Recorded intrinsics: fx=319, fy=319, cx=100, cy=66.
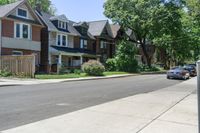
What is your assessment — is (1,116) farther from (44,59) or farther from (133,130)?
(44,59)

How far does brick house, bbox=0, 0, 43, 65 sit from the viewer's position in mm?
34987

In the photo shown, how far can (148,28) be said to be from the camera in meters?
53.7

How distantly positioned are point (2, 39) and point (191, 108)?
27.1 m

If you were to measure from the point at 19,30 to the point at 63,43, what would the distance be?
1072 cm

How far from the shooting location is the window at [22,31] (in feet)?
120

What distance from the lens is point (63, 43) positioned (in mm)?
46719

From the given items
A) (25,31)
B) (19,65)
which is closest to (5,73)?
(19,65)

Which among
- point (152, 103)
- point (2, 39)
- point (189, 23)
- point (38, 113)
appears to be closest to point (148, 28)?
point (189, 23)

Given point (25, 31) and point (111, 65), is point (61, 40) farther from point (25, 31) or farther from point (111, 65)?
point (25, 31)

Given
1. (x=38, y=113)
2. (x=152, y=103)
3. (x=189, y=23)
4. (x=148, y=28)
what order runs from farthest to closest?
(x=148, y=28) → (x=189, y=23) → (x=152, y=103) → (x=38, y=113)

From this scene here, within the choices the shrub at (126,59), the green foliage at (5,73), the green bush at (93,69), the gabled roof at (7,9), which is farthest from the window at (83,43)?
the green foliage at (5,73)

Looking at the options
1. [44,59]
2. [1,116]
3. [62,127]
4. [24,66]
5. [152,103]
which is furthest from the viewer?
[44,59]

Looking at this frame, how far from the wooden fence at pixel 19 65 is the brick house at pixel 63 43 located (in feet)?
29.4

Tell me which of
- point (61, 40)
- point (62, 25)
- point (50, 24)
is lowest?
point (61, 40)
